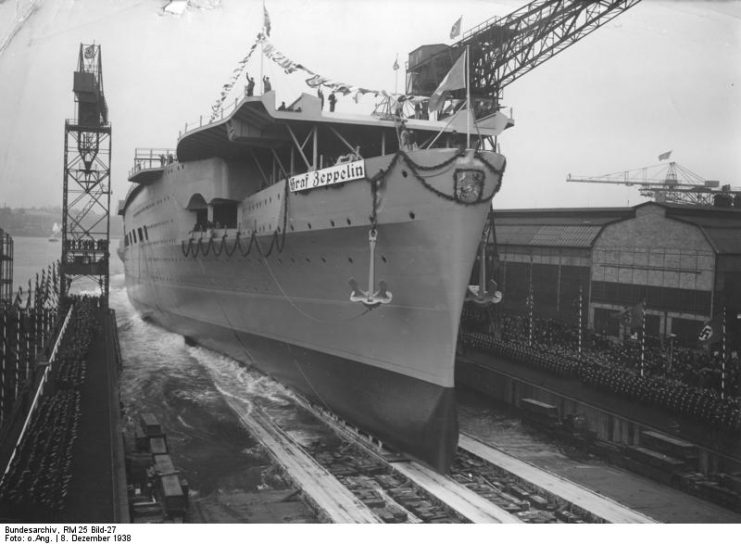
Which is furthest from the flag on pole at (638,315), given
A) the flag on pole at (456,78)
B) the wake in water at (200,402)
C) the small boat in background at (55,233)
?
the small boat in background at (55,233)

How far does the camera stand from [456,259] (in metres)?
10.2

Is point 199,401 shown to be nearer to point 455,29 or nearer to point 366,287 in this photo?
point 366,287

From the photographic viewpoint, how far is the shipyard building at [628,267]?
1678cm

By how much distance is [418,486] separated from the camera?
10.1 meters

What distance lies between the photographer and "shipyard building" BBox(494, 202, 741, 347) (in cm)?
1678

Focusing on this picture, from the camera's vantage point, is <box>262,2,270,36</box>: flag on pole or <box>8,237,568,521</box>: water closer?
<box>262,2,270,36</box>: flag on pole

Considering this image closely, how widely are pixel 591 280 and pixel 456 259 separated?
1157 centimetres

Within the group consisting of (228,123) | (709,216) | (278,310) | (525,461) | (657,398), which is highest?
(228,123)

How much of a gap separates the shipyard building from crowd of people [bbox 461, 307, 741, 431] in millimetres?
725

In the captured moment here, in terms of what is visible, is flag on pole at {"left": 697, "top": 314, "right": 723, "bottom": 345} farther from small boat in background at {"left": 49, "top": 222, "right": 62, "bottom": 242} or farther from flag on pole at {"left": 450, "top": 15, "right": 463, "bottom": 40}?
small boat in background at {"left": 49, "top": 222, "right": 62, "bottom": 242}

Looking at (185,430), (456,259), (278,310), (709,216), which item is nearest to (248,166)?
(278,310)

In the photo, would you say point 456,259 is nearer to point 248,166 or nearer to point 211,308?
point 248,166

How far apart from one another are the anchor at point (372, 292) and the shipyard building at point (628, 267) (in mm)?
8042

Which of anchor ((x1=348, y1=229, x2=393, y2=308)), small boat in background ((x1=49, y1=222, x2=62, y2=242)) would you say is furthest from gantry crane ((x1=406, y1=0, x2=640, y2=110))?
small boat in background ((x1=49, y1=222, x2=62, y2=242))
